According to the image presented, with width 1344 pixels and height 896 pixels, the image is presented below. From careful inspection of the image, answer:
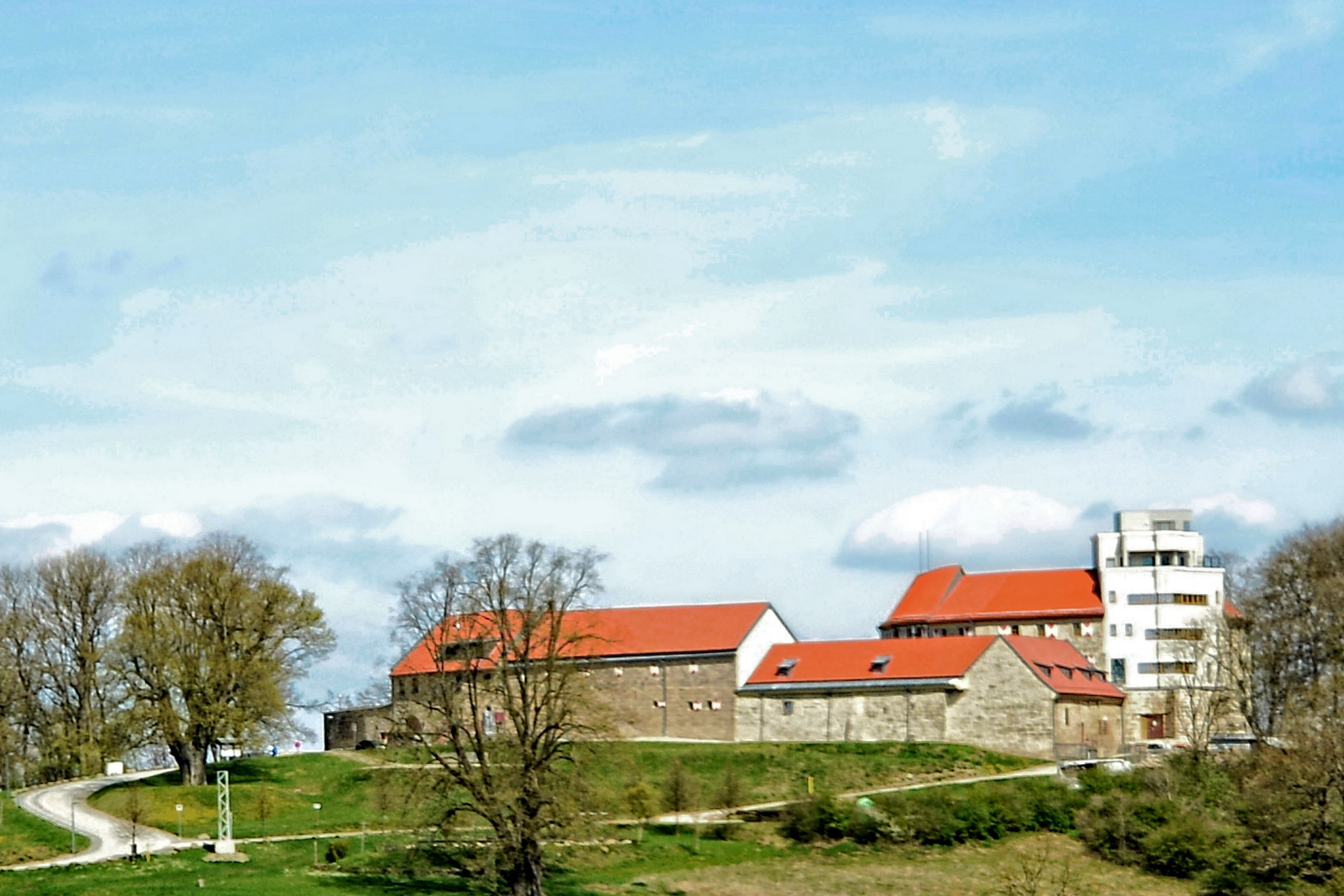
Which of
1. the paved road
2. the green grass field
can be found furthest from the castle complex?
the green grass field

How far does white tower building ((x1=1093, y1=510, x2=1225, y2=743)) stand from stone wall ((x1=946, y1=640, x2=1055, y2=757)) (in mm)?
16538

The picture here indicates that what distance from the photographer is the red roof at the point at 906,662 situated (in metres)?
92.2

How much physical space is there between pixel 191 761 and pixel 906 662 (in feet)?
118

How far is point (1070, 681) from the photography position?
94.9 meters

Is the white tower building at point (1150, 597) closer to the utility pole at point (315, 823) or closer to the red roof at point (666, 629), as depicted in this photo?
the red roof at point (666, 629)

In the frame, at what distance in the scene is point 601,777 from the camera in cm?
7212

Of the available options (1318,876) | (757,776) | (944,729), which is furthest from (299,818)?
(1318,876)

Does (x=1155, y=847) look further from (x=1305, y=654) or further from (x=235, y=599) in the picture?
(x=235, y=599)

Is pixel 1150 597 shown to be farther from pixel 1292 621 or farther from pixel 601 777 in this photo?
pixel 601 777

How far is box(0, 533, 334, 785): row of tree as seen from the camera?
83.2 m

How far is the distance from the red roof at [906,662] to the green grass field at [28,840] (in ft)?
124

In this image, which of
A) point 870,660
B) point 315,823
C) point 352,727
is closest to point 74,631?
point 352,727

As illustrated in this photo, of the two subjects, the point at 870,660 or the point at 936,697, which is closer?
the point at 936,697

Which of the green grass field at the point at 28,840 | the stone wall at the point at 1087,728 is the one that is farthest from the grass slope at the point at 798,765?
the green grass field at the point at 28,840
